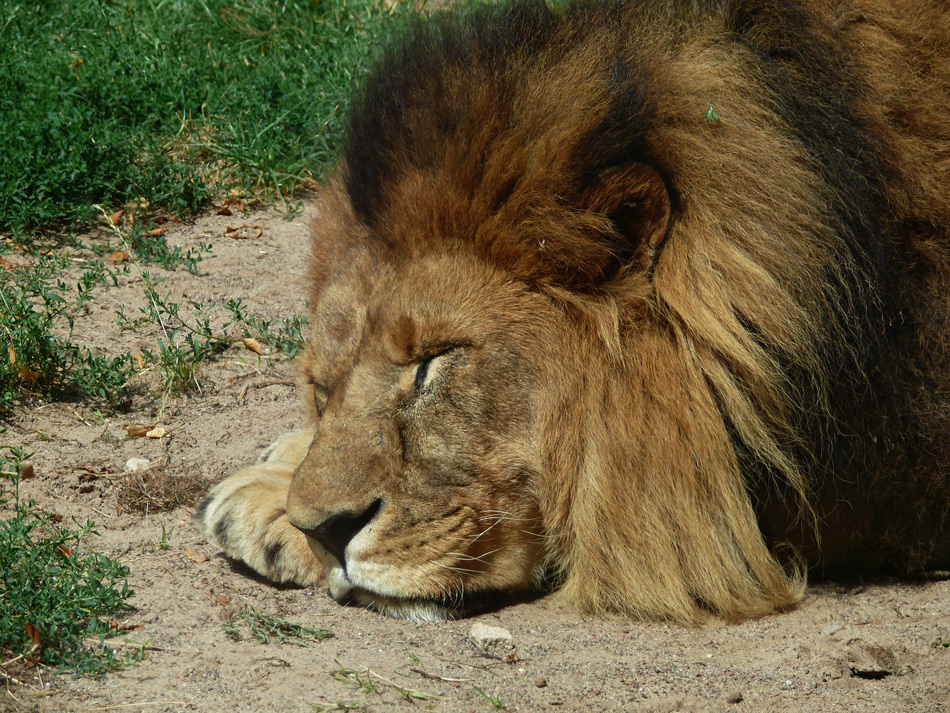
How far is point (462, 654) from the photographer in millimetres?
3115

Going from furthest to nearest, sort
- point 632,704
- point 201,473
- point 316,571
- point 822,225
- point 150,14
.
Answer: point 150,14
point 201,473
point 316,571
point 822,225
point 632,704

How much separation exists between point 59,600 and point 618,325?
6.15 ft

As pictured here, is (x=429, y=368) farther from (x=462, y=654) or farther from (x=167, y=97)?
(x=167, y=97)

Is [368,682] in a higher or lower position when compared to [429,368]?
lower

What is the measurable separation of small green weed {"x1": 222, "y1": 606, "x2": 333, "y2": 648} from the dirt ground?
27 mm

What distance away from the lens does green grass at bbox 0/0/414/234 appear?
573 cm

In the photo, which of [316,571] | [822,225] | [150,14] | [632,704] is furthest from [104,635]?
[150,14]

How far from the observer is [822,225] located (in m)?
3.04

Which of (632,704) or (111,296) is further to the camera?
(111,296)

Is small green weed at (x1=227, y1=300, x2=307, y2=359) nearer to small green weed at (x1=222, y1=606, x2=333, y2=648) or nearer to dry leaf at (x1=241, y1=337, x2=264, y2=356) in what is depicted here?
dry leaf at (x1=241, y1=337, x2=264, y2=356)

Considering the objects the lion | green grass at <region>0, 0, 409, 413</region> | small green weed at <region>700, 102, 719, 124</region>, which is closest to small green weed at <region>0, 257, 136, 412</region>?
green grass at <region>0, 0, 409, 413</region>

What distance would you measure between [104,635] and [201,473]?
1.29 meters

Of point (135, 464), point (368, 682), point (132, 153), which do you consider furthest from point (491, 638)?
point (132, 153)

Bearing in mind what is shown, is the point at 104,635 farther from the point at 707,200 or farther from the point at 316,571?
the point at 707,200
